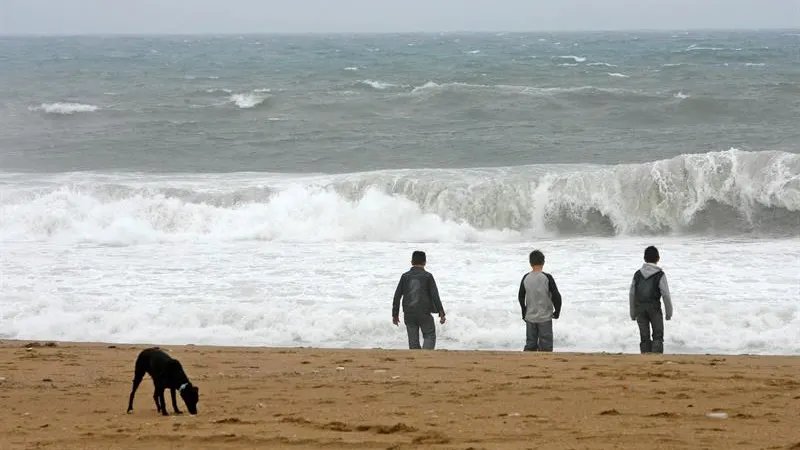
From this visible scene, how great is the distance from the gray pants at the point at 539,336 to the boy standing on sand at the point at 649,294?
76 cm

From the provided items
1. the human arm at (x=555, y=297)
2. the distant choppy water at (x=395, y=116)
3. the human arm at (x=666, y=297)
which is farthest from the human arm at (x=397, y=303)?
the distant choppy water at (x=395, y=116)

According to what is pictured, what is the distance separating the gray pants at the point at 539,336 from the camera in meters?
9.30

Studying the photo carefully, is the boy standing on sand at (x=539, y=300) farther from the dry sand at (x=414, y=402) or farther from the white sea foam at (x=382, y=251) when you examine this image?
the white sea foam at (x=382, y=251)

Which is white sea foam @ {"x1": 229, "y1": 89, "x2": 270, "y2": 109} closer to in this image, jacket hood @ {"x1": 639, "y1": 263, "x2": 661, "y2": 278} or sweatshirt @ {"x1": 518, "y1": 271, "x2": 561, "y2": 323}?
sweatshirt @ {"x1": 518, "y1": 271, "x2": 561, "y2": 323}

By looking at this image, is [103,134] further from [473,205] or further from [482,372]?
[482,372]

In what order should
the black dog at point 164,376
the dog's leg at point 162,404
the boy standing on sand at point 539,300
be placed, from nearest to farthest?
the black dog at point 164,376
the dog's leg at point 162,404
the boy standing on sand at point 539,300

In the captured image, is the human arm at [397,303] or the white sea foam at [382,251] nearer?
the human arm at [397,303]

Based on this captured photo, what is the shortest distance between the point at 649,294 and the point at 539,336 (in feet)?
3.48

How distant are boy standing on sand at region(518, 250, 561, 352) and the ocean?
1.91 metres

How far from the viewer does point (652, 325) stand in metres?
9.41

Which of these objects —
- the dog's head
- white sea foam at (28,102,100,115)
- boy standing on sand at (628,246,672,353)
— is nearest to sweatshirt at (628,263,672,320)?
boy standing on sand at (628,246,672,353)

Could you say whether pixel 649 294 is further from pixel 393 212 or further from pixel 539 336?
pixel 393 212

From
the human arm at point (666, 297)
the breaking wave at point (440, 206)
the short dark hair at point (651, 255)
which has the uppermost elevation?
the breaking wave at point (440, 206)

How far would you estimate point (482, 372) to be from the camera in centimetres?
792
